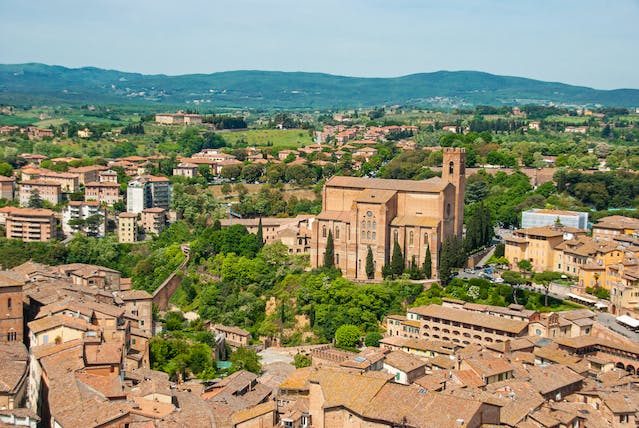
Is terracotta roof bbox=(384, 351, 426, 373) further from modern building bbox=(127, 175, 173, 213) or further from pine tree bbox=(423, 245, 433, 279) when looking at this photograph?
modern building bbox=(127, 175, 173, 213)

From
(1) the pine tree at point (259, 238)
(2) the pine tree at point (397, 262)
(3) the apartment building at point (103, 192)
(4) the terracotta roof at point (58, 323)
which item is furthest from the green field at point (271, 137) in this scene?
(4) the terracotta roof at point (58, 323)

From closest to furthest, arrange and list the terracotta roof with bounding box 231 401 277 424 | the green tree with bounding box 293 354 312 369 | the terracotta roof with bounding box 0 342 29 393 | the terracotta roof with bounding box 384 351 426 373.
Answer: the terracotta roof with bounding box 0 342 29 393
the terracotta roof with bounding box 231 401 277 424
the terracotta roof with bounding box 384 351 426 373
the green tree with bounding box 293 354 312 369

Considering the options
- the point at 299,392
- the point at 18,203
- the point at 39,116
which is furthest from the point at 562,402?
the point at 39,116

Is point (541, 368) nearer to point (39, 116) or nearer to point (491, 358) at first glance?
point (491, 358)

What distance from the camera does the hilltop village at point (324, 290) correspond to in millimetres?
24797

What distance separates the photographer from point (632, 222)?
47.7m

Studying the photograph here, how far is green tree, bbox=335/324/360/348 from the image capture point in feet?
122

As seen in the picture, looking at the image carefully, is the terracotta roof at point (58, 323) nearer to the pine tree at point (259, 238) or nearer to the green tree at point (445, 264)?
the green tree at point (445, 264)

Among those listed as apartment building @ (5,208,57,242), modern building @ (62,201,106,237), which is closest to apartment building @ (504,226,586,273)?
modern building @ (62,201,106,237)

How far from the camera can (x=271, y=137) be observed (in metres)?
106

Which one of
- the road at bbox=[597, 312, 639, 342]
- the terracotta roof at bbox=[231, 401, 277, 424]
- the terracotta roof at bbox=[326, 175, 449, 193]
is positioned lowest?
the road at bbox=[597, 312, 639, 342]

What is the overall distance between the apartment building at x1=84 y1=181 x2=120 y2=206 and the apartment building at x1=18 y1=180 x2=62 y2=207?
7.21 feet

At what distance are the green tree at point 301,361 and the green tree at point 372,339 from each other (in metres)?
2.80

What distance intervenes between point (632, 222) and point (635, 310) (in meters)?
12.0
